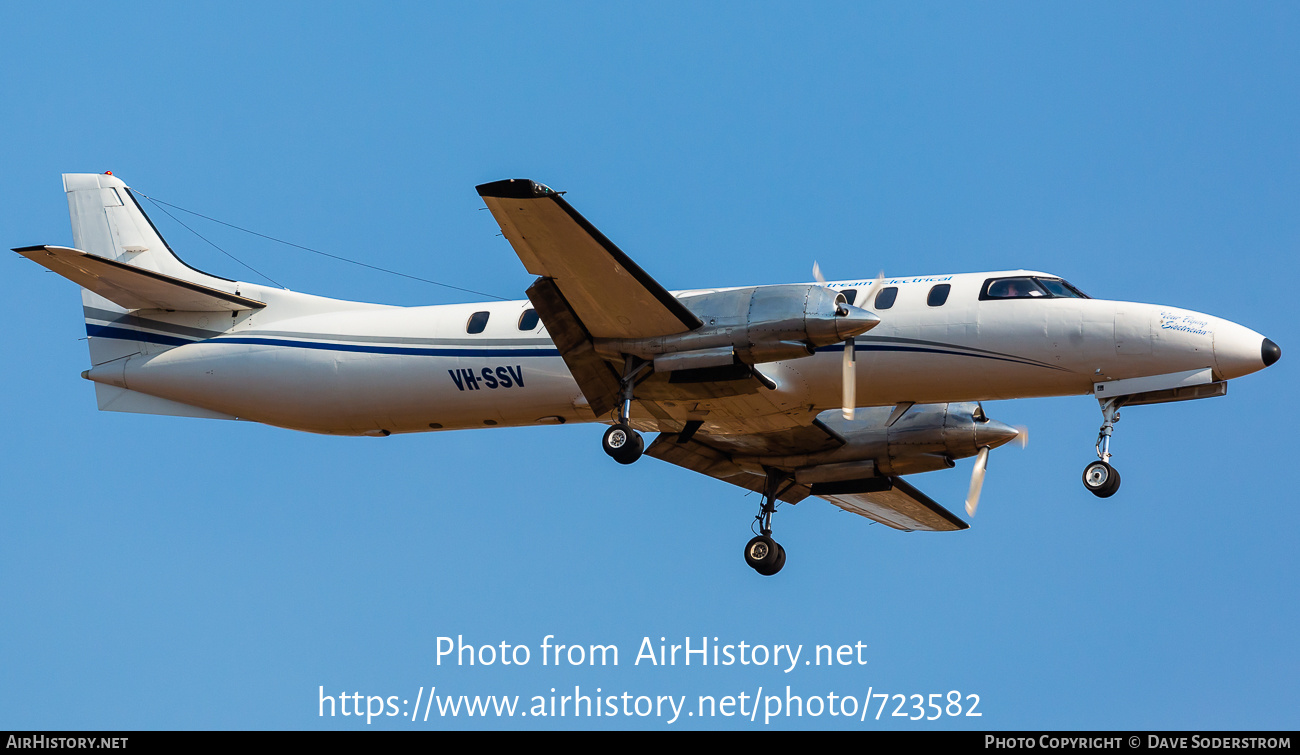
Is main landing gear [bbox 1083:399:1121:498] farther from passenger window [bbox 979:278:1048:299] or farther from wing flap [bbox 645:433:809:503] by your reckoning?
wing flap [bbox 645:433:809:503]

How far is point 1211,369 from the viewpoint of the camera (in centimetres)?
1750

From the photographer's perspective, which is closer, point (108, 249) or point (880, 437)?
point (880, 437)

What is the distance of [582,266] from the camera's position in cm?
1786

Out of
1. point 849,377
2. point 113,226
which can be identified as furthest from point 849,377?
point 113,226

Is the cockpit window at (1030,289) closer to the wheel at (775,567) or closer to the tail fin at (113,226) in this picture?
the wheel at (775,567)

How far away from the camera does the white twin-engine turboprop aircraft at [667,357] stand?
17.8m

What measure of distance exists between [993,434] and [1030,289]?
128 inches

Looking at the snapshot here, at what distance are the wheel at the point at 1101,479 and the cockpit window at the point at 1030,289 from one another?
91.0 inches

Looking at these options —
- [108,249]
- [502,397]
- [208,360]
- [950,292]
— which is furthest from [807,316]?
[108,249]

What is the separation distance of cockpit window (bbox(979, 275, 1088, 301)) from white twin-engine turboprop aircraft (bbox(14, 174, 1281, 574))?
3 centimetres

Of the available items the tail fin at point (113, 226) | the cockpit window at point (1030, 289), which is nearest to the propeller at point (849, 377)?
the cockpit window at point (1030, 289)

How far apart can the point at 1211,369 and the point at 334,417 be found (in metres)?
12.4

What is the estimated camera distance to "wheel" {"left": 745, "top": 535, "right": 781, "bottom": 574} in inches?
845

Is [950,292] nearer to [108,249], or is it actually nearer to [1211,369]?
[1211,369]
